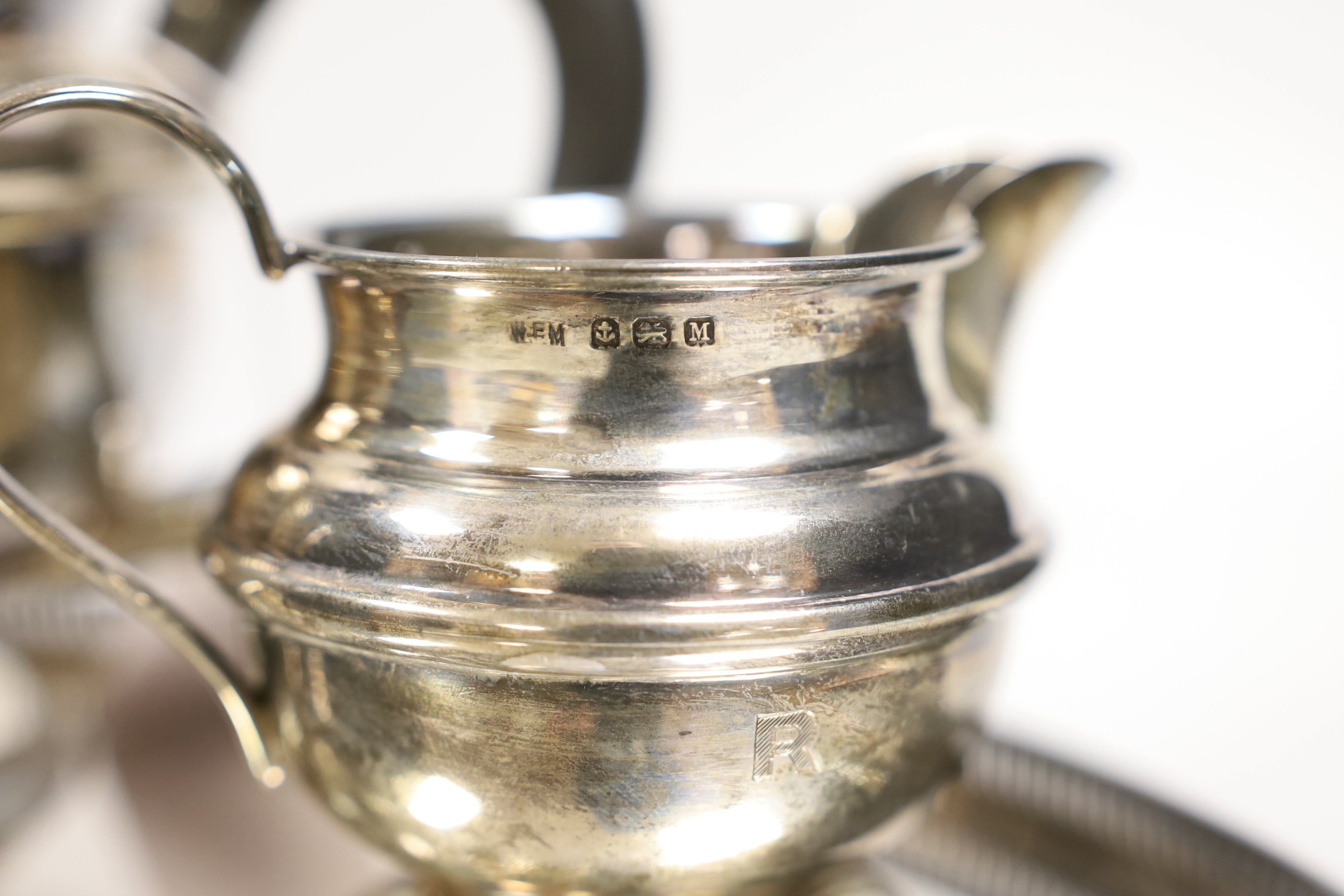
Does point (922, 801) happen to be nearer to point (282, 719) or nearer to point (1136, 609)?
point (282, 719)

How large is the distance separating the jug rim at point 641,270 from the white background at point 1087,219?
1.32ft

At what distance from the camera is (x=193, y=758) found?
29.6 inches

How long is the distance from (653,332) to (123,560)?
0.69ft

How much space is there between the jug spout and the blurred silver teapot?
7cm

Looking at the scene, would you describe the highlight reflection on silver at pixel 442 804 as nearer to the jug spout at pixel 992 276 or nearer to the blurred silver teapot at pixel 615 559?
the blurred silver teapot at pixel 615 559

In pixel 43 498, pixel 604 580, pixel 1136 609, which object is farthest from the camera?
pixel 1136 609

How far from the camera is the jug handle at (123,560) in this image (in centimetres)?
37

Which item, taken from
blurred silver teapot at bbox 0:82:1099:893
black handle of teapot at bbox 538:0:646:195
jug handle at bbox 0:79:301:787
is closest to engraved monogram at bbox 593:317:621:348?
blurred silver teapot at bbox 0:82:1099:893

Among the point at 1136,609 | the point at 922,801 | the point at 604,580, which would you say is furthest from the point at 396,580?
the point at 1136,609

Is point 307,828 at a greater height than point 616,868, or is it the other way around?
point 616,868

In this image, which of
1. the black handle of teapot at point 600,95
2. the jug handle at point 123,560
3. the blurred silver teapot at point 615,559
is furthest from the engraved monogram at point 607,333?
the black handle of teapot at point 600,95

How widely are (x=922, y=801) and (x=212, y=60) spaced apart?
599 mm

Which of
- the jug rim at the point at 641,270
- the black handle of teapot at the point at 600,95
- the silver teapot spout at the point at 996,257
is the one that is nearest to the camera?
the jug rim at the point at 641,270

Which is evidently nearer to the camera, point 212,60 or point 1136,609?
point 212,60
